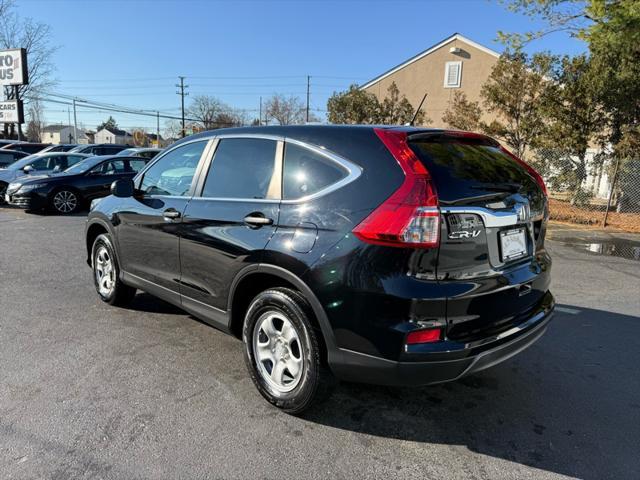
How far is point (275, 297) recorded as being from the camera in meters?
2.86

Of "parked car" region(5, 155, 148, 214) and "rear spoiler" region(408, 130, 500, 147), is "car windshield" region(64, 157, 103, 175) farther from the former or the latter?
"rear spoiler" region(408, 130, 500, 147)

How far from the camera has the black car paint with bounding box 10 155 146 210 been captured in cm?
1150

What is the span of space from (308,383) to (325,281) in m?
0.66

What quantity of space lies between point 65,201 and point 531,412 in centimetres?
1198

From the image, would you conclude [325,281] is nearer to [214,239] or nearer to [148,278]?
[214,239]

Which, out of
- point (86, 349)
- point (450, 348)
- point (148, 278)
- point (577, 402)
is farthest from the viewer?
point (148, 278)

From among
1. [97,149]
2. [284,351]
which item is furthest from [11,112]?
[284,351]

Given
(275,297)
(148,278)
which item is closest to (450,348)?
(275,297)

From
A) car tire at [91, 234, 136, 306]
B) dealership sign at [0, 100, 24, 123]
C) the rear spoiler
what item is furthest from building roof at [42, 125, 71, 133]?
the rear spoiler

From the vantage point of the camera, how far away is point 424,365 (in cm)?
240

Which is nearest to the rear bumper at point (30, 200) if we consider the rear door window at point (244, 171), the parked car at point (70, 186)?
the parked car at point (70, 186)

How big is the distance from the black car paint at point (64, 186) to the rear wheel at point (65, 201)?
0.09 meters

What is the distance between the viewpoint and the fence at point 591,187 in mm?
12625

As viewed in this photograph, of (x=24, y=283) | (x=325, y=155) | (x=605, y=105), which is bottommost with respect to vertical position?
(x=24, y=283)
